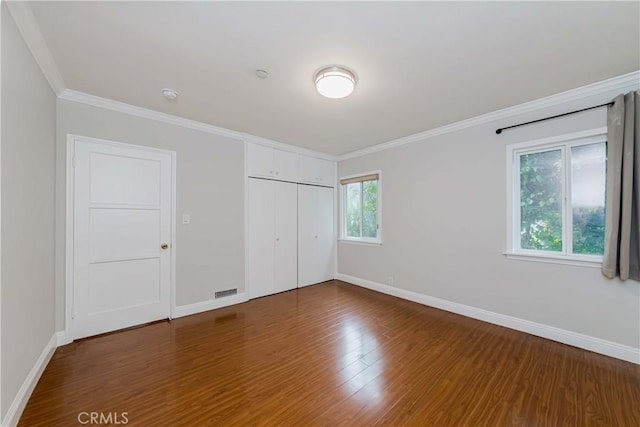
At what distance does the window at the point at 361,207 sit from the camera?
4.47 m

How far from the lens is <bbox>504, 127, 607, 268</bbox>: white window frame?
2447 mm

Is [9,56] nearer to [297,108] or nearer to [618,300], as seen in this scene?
[297,108]

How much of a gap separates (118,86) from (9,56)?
95cm

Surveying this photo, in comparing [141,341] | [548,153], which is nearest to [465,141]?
[548,153]

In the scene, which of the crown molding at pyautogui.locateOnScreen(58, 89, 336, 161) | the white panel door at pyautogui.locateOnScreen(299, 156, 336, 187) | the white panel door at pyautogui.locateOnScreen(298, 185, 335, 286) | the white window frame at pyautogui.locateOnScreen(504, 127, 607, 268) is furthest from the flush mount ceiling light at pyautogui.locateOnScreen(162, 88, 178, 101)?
the white window frame at pyautogui.locateOnScreen(504, 127, 607, 268)

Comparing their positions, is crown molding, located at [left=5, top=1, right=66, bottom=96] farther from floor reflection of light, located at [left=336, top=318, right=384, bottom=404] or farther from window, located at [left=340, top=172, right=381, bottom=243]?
window, located at [left=340, top=172, right=381, bottom=243]

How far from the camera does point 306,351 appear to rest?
2.39m

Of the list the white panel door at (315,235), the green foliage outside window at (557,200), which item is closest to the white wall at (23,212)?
the white panel door at (315,235)

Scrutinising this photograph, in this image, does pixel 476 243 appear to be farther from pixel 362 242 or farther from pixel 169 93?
pixel 169 93

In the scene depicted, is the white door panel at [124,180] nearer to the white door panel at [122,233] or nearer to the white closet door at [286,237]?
the white door panel at [122,233]

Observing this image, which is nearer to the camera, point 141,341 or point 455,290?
point 141,341

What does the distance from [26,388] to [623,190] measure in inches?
194

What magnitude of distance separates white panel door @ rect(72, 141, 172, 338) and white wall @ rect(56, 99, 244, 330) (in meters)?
0.12

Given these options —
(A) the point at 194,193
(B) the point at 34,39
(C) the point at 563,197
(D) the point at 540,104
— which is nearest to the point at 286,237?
(A) the point at 194,193
